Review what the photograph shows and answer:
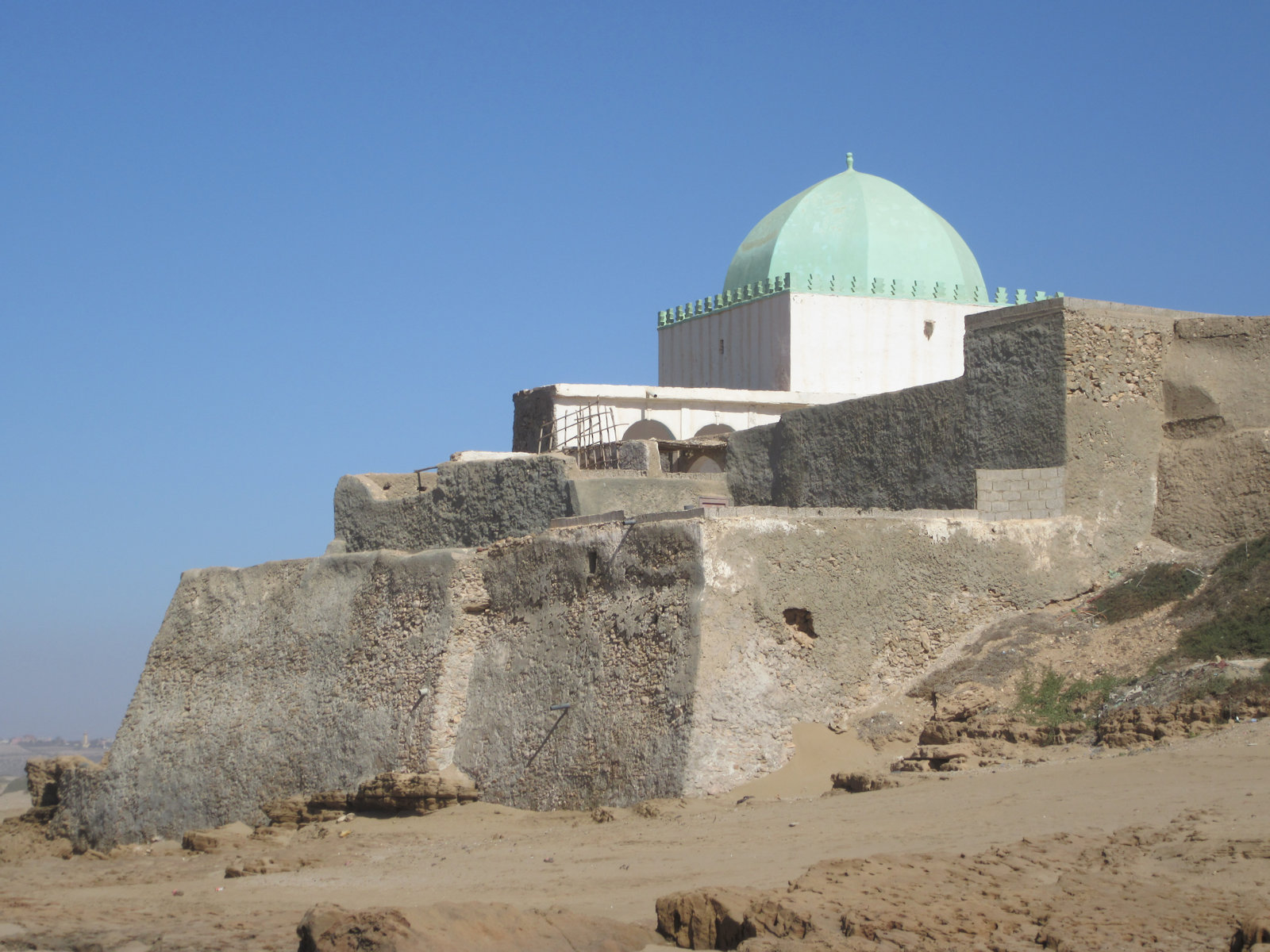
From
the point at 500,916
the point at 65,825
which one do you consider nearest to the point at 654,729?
the point at 500,916

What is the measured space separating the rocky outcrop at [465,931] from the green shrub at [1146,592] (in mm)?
6071

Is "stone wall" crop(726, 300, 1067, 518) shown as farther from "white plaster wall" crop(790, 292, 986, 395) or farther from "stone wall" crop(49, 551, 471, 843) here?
"white plaster wall" crop(790, 292, 986, 395)

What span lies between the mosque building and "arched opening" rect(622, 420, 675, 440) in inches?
1.0

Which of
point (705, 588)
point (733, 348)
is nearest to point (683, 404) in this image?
point (733, 348)

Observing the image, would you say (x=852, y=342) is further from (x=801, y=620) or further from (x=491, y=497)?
(x=801, y=620)

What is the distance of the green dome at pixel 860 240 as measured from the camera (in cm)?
2039

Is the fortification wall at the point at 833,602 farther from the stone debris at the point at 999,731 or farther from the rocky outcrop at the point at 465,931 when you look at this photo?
the rocky outcrop at the point at 465,931

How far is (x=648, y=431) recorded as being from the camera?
63.5 ft

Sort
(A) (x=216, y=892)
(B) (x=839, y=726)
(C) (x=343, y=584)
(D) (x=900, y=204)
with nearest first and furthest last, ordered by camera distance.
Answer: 1. (A) (x=216, y=892)
2. (B) (x=839, y=726)
3. (C) (x=343, y=584)
4. (D) (x=900, y=204)

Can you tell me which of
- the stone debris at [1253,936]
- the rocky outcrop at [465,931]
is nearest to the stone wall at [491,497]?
the rocky outcrop at [465,931]

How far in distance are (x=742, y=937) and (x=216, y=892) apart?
4.72 m

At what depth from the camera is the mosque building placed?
→ 1998cm

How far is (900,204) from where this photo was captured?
20.8m

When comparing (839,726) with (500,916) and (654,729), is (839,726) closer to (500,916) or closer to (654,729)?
(654,729)
